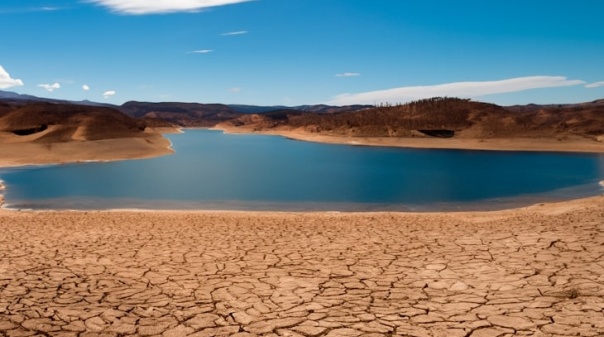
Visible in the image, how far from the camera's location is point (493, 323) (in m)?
5.38

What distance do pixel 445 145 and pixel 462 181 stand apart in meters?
38.9

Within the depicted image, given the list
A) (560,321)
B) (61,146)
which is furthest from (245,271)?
(61,146)

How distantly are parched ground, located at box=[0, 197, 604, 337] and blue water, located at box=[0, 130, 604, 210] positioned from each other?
7.64 m

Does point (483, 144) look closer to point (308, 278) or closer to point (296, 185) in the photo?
point (296, 185)

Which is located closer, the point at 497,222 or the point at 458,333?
the point at 458,333

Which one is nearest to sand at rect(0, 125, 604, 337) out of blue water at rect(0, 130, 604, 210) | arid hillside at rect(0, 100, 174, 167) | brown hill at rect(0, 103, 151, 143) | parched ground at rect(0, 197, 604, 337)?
parched ground at rect(0, 197, 604, 337)

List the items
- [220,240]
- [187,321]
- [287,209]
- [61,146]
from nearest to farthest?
[187,321], [220,240], [287,209], [61,146]

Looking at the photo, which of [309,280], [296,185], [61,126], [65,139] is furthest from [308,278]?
[61,126]

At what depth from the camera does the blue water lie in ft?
66.1

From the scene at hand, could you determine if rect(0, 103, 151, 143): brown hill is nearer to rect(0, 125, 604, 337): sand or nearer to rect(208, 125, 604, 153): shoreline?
rect(208, 125, 604, 153): shoreline

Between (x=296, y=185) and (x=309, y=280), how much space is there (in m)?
18.9

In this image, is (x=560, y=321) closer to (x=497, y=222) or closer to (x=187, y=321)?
(x=187, y=321)

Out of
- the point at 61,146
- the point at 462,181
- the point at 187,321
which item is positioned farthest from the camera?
the point at 61,146

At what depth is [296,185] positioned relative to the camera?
26438 mm
